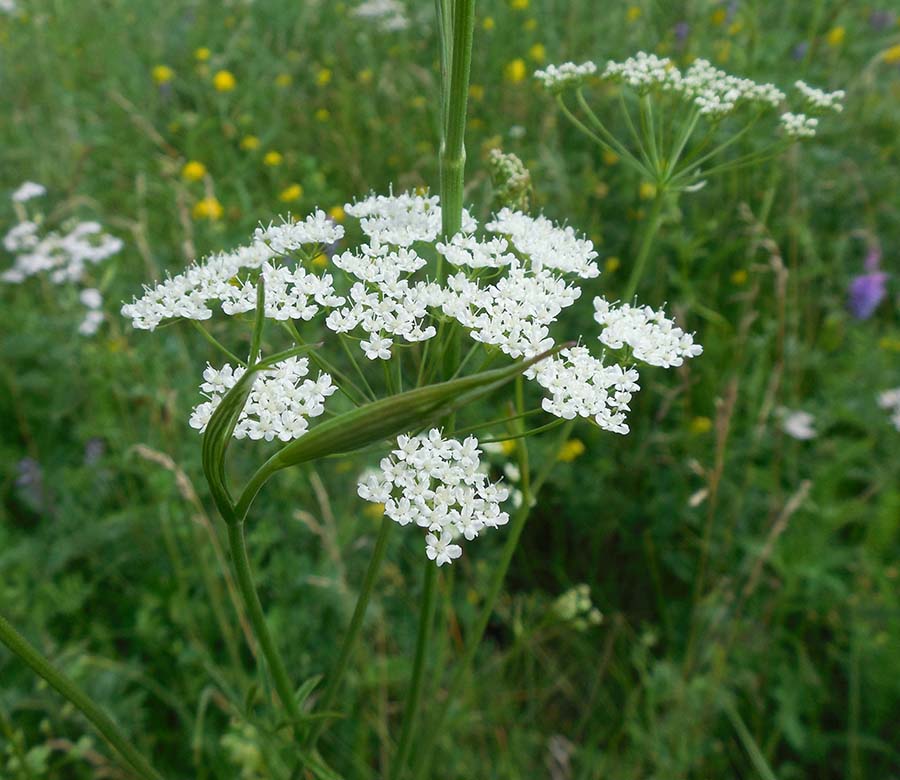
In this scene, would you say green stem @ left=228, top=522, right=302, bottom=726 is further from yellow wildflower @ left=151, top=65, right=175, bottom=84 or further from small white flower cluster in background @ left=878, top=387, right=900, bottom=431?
yellow wildflower @ left=151, top=65, right=175, bottom=84

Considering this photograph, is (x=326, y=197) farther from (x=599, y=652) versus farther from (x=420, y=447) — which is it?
(x=420, y=447)

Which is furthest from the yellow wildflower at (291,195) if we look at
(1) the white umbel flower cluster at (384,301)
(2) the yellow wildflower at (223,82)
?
(1) the white umbel flower cluster at (384,301)

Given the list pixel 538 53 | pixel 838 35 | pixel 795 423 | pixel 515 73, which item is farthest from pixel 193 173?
pixel 838 35

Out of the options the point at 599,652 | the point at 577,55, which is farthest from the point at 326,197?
the point at 599,652

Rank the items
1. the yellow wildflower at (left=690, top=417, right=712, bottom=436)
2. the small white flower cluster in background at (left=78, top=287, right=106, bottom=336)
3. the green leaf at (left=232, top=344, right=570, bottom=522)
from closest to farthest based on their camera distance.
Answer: the green leaf at (left=232, top=344, right=570, bottom=522), the small white flower cluster in background at (left=78, top=287, right=106, bottom=336), the yellow wildflower at (left=690, top=417, right=712, bottom=436)

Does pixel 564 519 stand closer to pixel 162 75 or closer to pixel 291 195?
pixel 291 195

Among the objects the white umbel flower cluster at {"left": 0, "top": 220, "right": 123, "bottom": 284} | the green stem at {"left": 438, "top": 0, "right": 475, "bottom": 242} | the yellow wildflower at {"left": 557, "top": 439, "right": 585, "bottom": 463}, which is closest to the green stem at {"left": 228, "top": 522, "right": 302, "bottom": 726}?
the green stem at {"left": 438, "top": 0, "right": 475, "bottom": 242}
